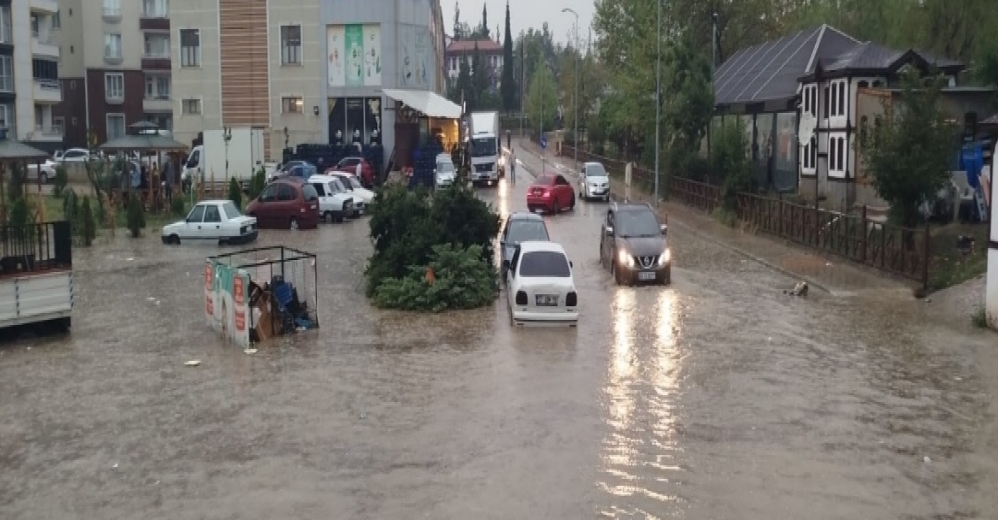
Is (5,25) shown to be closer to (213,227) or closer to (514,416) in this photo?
(213,227)

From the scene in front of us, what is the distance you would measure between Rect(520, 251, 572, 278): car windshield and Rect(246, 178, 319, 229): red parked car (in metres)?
19.2

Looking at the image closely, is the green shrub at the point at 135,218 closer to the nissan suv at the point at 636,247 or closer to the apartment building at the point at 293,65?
the nissan suv at the point at 636,247

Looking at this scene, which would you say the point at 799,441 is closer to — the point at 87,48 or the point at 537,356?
the point at 537,356

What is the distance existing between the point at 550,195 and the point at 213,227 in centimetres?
1494

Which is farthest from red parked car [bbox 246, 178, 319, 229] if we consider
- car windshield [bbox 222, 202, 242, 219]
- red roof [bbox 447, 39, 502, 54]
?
red roof [bbox 447, 39, 502, 54]

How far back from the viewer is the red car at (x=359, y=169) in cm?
5419

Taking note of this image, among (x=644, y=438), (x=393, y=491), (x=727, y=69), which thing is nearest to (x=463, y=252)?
(x=644, y=438)

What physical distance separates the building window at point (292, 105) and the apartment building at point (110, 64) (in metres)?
20.3

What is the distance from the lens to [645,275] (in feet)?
84.8

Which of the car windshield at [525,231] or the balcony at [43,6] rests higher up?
the balcony at [43,6]

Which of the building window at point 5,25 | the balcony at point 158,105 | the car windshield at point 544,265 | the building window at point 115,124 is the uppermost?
the building window at point 5,25

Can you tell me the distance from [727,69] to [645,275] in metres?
37.2

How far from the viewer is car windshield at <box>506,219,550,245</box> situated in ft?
88.0

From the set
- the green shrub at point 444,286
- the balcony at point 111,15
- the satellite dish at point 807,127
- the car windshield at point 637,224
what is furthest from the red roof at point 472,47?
the green shrub at point 444,286
